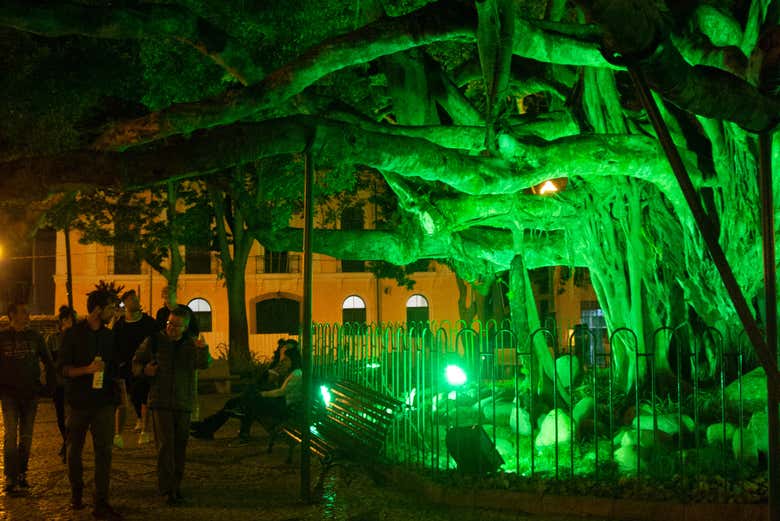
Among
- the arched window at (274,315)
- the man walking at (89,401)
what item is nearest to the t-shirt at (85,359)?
the man walking at (89,401)

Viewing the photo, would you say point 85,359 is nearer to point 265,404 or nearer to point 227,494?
point 227,494

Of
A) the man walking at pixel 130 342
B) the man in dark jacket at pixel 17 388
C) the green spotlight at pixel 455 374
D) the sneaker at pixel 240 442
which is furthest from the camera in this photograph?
the sneaker at pixel 240 442

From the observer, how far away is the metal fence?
24.6ft

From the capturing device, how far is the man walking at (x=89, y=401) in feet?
23.0

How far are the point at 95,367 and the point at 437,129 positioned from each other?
15.9 ft

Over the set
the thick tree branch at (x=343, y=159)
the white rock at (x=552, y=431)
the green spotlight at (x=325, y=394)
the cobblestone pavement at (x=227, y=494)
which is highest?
the thick tree branch at (x=343, y=159)

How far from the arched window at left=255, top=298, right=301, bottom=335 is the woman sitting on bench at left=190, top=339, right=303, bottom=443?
94.3ft

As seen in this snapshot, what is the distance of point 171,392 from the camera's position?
7477mm

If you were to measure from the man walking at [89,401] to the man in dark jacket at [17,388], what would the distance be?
1.09 metres

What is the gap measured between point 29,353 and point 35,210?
58.4 inches

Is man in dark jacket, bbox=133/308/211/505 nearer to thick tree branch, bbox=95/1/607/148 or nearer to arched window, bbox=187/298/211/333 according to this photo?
thick tree branch, bbox=95/1/607/148

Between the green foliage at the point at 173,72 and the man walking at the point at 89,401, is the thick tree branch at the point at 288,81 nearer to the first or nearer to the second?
the man walking at the point at 89,401

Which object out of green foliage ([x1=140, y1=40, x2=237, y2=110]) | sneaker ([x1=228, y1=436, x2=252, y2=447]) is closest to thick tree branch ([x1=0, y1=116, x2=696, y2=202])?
green foliage ([x1=140, y1=40, x2=237, y2=110])

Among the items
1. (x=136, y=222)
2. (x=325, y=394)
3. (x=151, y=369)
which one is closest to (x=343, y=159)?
(x=151, y=369)
